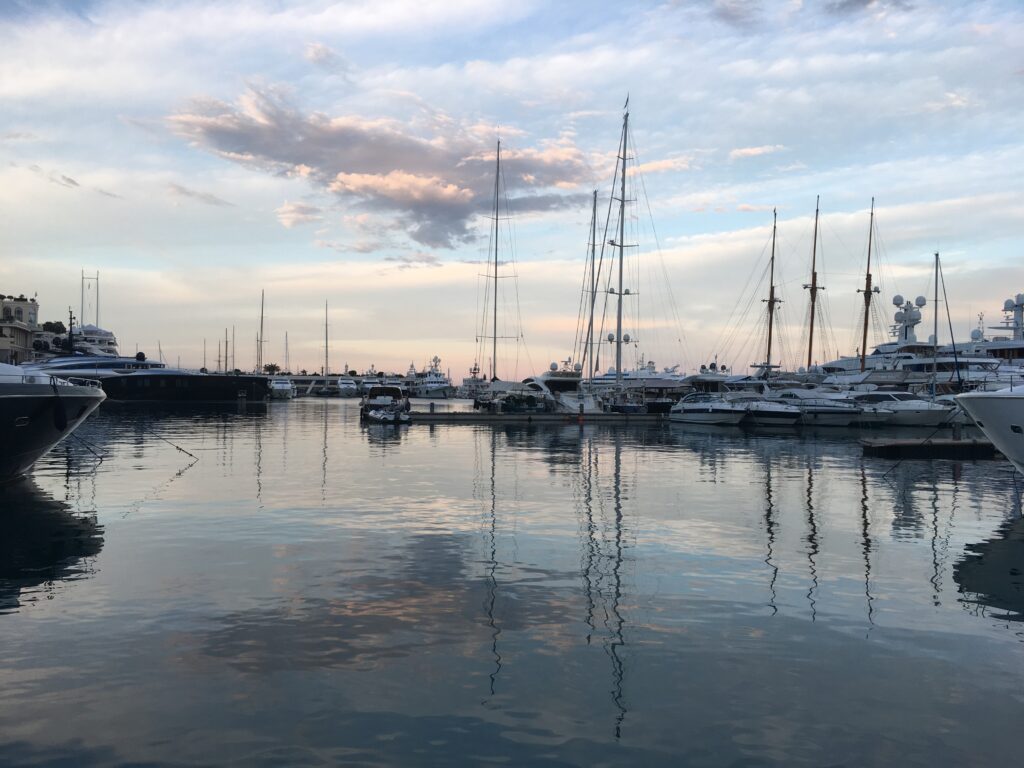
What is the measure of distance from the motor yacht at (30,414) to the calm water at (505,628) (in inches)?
50.3

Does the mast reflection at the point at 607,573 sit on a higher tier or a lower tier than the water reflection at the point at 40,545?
lower

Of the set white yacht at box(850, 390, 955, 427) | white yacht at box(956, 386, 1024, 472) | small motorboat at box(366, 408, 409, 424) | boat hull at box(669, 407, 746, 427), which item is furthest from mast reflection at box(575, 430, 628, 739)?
white yacht at box(850, 390, 955, 427)

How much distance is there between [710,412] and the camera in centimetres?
6831

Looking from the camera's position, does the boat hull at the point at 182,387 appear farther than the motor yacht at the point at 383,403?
Yes

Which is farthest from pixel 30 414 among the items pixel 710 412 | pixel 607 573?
pixel 710 412

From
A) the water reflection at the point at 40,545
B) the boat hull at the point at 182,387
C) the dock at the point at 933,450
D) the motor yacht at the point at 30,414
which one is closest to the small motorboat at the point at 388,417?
the dock at the point at 933,450

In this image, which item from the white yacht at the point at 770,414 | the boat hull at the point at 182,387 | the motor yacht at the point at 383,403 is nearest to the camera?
the white yacht at the point at 770,414

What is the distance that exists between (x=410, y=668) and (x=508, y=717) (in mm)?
1744

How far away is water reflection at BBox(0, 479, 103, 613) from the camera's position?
12758 mm

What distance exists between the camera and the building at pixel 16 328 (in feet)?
345

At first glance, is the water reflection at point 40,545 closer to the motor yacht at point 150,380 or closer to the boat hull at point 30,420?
the boat hull at point 30,420

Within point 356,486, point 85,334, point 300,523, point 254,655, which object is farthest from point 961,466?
point 85,334

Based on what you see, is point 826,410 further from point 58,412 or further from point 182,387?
point 182,387

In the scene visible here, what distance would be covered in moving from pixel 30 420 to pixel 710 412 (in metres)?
54.9
